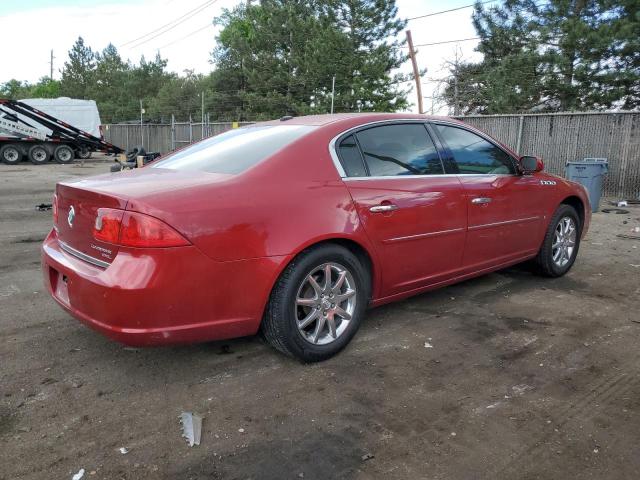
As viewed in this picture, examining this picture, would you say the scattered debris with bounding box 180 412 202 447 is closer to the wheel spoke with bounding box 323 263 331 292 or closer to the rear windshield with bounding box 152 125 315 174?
the wheel spoke with bounding box 323 263 331 292

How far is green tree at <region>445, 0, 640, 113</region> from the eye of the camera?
18000mm

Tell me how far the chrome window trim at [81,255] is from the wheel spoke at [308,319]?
1137 mm

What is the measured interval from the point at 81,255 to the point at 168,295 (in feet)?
2.24

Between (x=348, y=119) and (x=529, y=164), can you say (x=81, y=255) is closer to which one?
(x=348, y=119)

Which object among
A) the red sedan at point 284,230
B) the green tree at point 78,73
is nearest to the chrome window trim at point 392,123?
the red sedan at point 284,230

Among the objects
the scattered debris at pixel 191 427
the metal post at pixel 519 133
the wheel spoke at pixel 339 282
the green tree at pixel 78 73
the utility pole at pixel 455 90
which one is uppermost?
the green tree at pixel 78 73

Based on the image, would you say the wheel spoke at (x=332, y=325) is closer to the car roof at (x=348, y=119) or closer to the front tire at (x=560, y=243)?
the car roof at (x=348, y=119)

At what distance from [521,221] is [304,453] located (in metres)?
3.08

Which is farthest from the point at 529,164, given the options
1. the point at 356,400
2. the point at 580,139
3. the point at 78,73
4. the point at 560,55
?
the point at 78,73

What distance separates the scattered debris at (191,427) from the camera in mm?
2521

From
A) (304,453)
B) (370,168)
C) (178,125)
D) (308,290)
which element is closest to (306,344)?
(308,290)

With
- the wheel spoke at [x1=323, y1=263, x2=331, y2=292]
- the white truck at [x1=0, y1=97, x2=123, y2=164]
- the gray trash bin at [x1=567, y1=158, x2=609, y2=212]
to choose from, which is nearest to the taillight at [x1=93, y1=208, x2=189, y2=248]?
the wheel spoke at [x1=323, y1=263, x2=331, y2=292]

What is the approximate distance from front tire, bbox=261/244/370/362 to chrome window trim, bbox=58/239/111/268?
933 mm

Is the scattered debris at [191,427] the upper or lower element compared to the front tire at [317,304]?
lower
